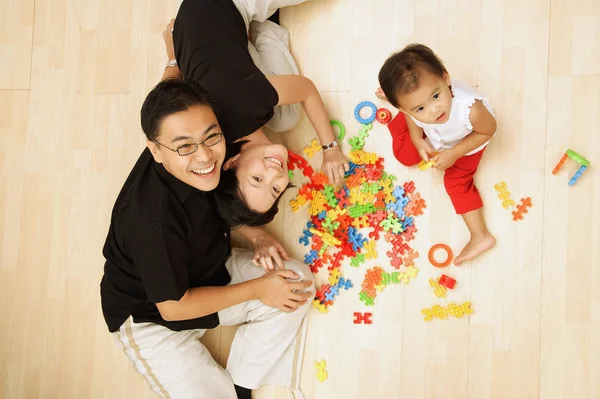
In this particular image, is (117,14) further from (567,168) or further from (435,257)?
(567,168)

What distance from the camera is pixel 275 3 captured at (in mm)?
1945

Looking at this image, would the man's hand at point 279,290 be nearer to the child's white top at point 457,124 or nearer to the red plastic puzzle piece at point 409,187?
the red plastic puzzle piece at point 409,187

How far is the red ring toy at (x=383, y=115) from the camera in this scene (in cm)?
193

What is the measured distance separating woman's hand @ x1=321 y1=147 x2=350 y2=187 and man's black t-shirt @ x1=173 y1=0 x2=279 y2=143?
0.28m

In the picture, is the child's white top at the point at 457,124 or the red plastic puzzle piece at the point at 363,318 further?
the red plastic puzzle piece at the point at 363,318

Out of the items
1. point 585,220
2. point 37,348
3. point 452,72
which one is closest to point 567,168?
point 585,220

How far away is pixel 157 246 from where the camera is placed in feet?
5.06

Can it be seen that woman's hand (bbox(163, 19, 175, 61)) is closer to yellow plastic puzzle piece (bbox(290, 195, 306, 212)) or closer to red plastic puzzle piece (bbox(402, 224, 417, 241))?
yellow plastic puzzle piece (bbox(290, 195, 306, 212))

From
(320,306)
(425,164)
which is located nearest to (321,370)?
(320,306)

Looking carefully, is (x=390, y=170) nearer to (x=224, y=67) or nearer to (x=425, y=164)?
(x=425, y=164)

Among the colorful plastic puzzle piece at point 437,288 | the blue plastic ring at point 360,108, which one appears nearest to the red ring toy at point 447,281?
the colorful plastic puzzle piece at point 437,288

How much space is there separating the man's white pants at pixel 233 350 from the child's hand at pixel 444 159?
0.57 metres

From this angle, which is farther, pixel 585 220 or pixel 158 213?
pixel 585 220

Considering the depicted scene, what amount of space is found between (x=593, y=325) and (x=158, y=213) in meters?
1.39
